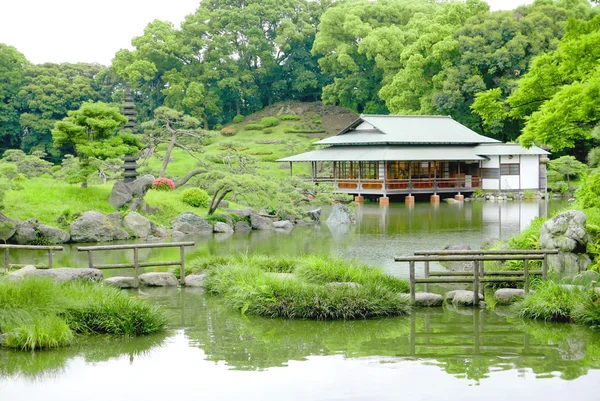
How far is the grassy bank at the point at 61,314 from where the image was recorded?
361 inches

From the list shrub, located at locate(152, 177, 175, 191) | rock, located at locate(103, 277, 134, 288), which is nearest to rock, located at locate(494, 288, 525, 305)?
rock, located at locate(103, 277, 134, 288)

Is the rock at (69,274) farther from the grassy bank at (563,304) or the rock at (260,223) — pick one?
the rock at (260,223)

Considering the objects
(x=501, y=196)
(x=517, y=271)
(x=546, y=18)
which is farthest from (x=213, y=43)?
(x=517, y=271)

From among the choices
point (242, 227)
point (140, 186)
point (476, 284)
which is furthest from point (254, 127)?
point (476, 284)

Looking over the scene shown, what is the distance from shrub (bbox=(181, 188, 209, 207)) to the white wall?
60.5 ft

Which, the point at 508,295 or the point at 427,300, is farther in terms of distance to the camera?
the point at 508,295

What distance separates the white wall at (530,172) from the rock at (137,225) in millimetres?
21947

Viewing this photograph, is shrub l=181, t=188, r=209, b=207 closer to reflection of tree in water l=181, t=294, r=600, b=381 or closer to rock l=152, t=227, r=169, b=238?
rock l=152, t=227, r=169, b=238

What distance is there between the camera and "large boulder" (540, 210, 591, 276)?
13.0 metres

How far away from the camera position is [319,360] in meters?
8.96

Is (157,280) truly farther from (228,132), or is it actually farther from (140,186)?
(228,132)

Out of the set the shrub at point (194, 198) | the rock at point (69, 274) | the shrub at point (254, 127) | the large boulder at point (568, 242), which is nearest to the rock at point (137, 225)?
the shrub at point (194, 198)

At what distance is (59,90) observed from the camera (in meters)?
51.2

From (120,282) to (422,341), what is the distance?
6.03 m
